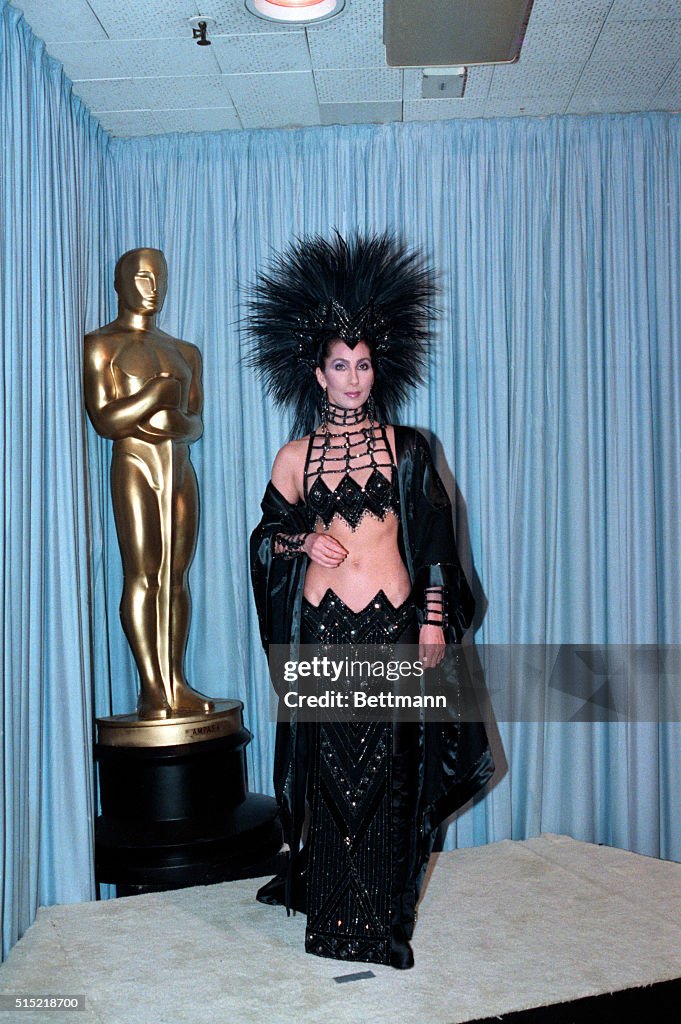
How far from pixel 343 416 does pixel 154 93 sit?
1.65m

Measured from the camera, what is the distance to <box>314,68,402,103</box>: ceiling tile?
3.57 meters

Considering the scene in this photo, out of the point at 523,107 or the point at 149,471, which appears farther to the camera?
the point at 523,107

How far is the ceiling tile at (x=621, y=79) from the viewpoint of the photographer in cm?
355

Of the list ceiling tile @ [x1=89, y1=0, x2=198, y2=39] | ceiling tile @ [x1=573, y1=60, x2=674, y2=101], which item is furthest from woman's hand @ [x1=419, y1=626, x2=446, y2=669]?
ceiling tile @ [x1=573, y1=60, x2=674, y2=101]

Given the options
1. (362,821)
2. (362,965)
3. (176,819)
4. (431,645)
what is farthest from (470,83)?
(362,965)

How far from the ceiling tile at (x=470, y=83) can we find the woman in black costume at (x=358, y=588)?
3.18 ft

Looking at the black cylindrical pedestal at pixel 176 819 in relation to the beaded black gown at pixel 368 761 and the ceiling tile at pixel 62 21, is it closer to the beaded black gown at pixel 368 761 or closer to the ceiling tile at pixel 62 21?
the beaded black gown at pixel 368 761

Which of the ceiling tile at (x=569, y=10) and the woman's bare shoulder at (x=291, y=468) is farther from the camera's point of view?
the ceiling tile at (x=569, y=10)

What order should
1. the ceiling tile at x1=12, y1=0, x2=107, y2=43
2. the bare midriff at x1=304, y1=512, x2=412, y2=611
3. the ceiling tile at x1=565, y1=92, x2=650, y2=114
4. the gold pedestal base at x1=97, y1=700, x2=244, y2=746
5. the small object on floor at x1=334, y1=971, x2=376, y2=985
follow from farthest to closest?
the ceiling tile at x1=565, y1=92, x2=650, y2=114 → the gold pedestal base at x1=97, y1=700, x2=244, y2=746 → the ceiling tile at x1=12, y1=0, x2=107, y2=43 → the bare midriff at x1=304, y1=512, x2=412, y2=611 → the small object on floor at x1=334, y1=971, x2=376, y2=985

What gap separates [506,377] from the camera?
393cm

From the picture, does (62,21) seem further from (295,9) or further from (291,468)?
(291,468)

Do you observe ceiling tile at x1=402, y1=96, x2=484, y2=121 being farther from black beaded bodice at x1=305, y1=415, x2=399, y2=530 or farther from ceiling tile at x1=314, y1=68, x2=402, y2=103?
black beaded bodice at x1=305, y1=415, x2=399, y2=530

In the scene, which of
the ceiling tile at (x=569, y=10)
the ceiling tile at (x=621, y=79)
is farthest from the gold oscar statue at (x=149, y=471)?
the ceiling tile at (x=621, y=79)

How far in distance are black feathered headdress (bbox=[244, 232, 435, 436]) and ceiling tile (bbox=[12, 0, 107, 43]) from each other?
103cm
